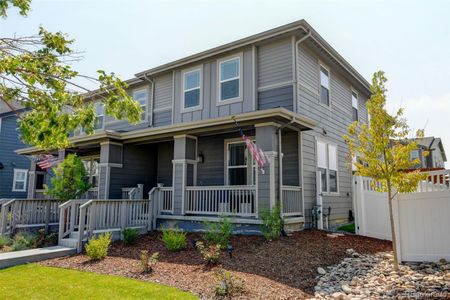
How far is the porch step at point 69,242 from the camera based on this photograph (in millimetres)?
8695

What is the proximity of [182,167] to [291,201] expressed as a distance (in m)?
3.68

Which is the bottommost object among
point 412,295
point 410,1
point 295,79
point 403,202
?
point 412,295

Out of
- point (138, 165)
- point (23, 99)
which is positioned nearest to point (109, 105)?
point (23, 99)

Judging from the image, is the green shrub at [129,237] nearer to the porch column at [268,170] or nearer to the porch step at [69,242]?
the porch step at [69,242]

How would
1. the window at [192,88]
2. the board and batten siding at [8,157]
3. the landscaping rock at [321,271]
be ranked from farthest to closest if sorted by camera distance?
1. the board and batten siding at [8,157]
2. the window at [192,88]
3. the landscaping rock at [321,271]

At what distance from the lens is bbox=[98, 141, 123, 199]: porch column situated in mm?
12031

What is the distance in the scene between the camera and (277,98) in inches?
422

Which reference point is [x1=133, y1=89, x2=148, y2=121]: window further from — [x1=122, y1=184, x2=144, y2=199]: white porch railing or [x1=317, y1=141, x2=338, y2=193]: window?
[x1=317, y1=141, x2=338, y2=193]: window

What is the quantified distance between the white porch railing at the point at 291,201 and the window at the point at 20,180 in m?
19.4

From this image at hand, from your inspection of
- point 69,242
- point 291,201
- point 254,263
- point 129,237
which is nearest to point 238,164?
point 291,201

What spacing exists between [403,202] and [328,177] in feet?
17.0

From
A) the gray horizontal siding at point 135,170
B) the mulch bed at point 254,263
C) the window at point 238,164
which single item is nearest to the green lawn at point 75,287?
the mulch bed at point 254,263

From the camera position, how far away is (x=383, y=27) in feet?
29.1

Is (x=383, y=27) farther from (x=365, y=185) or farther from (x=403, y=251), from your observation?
(x=403, y=251)
